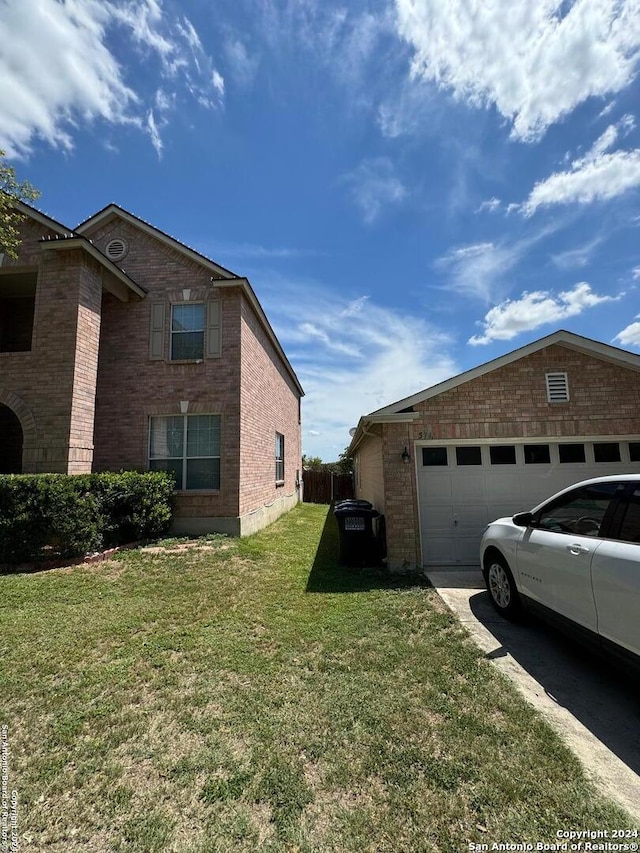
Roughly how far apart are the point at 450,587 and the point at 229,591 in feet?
11.5

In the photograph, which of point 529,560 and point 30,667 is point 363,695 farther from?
point 30,667

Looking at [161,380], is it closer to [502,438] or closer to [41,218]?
[41,218]

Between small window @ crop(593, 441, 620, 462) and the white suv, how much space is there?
3.73m

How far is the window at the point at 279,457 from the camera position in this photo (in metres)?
15.4

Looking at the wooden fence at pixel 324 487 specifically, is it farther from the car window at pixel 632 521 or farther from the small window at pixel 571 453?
the car window at pixel 632 521

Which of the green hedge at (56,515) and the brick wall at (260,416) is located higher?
the brick wall at (260,416)

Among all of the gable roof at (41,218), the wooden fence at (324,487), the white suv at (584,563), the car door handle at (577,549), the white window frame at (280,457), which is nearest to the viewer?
the white suv at (584,563)

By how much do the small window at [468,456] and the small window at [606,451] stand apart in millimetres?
2215

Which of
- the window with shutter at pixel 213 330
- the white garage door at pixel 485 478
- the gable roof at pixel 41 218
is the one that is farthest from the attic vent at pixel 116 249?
the white garage door at pixel 485 478

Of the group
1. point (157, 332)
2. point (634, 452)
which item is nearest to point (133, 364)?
point (157, 332)

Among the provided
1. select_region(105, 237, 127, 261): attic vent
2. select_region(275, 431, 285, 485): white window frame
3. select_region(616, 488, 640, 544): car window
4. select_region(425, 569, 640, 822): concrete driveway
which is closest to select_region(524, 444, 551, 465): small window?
select_region(425, 569, 640, 822): concrete driveway

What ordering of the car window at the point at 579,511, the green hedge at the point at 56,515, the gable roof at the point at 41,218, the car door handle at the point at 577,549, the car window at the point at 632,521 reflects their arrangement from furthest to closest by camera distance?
the gable roof at the point at 41,218 < the green hedge at the point at 56,515 < the car window at the point at 579,511 < the car door handle at the point at 577,549 < the car window at the point at 632,521

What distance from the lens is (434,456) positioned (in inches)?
291

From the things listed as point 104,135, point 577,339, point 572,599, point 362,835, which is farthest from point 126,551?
point 577,339
